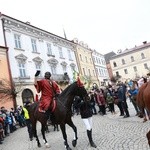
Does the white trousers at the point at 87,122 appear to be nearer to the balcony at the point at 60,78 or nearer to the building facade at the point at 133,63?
the balcony at the point at 60,78

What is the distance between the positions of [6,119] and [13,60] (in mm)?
12081

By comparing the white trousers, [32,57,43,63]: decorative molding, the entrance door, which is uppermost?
[32,57,43,63]: decorative molding

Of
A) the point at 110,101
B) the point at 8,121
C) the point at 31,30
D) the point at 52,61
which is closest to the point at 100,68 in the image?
the point at 52,61

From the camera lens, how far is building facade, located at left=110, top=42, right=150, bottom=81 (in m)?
75.1

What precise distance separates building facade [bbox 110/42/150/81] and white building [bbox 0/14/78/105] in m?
37.7

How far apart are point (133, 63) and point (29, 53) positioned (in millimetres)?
49075

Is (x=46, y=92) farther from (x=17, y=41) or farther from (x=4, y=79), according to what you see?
(x=17, y=41)

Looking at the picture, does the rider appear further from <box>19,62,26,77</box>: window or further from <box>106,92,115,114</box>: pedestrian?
<box>19,62,26,77</box>: window

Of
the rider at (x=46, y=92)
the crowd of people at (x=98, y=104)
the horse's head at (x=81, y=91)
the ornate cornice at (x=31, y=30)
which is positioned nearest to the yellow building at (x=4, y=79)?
the ornate cornice at (x=31, y=30)

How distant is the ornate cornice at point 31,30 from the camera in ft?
99.0

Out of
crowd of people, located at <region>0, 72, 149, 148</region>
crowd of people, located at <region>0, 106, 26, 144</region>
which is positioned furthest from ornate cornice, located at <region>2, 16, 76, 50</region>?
crowd of people, located at <region>0, 72, 149, 148</region>

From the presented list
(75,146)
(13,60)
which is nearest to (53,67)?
(13,60)

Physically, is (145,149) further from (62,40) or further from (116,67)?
(116,67)

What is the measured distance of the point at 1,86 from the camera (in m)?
25.8
